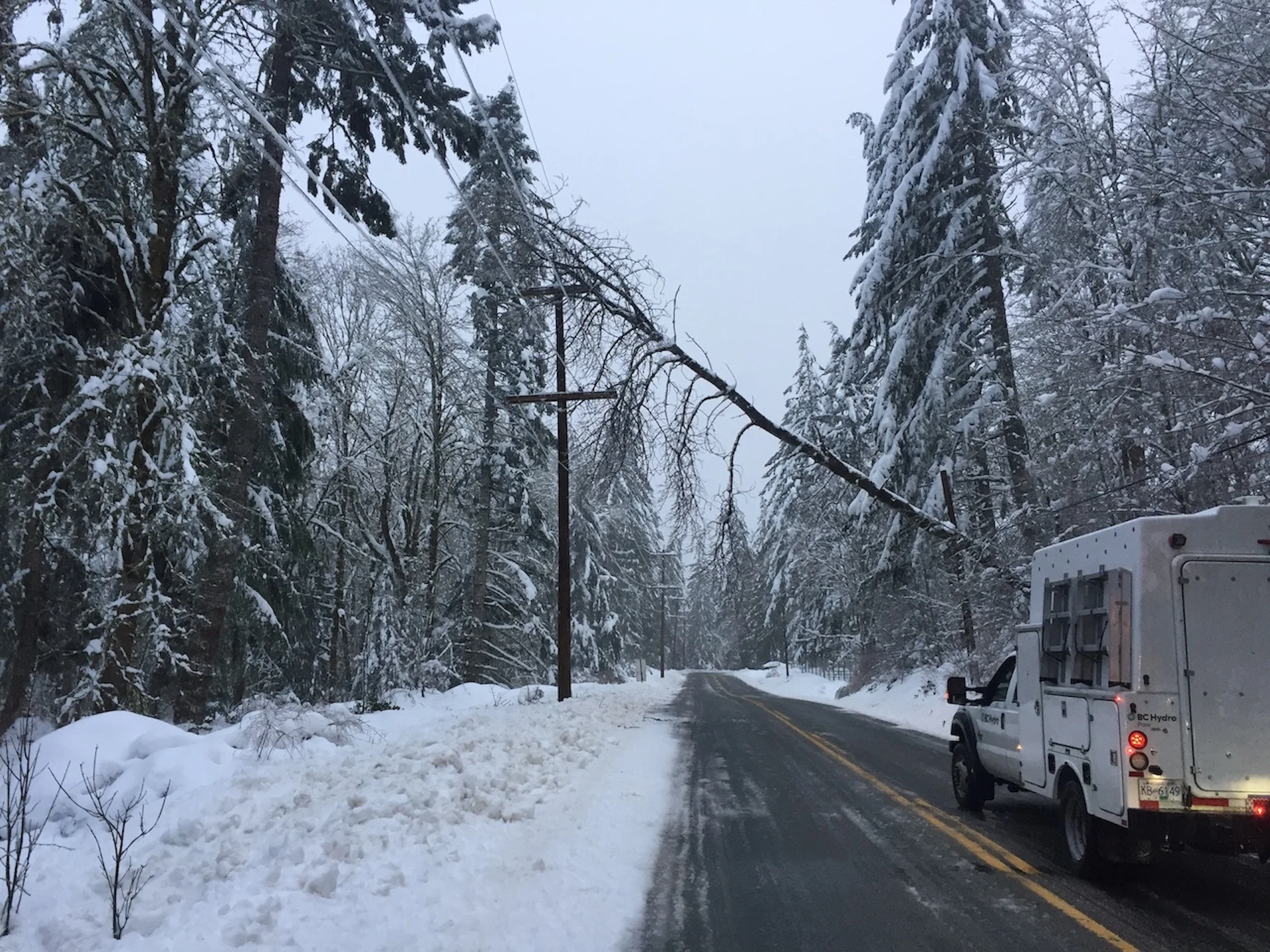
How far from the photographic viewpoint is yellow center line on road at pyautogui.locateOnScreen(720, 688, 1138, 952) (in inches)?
228

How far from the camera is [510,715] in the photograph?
15594 mm

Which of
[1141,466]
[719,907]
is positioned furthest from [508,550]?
[719,907]

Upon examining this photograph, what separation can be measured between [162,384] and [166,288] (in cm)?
196

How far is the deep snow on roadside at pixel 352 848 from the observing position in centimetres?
518

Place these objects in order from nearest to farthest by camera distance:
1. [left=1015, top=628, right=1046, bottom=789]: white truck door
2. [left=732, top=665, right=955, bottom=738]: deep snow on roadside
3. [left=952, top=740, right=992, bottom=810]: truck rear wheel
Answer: [left=1015, top=628, right=1046, bottom=789]: white truck door < [left=952, top=740, right=992, bottom=810]: truck rear wheel < [left=732, top=665, right=955, bottom=738]: deep snow on roadside

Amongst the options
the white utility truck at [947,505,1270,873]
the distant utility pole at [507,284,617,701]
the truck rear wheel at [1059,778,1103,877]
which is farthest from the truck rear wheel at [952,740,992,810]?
the distant utility pole at [507,284,617,701]

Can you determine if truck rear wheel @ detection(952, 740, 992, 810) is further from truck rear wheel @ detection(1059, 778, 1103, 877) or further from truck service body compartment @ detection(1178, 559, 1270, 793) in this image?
truck service body compartment @ detection(1178, 559, 1270, 793)

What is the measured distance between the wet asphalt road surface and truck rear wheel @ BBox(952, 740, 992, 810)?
0.58 ft

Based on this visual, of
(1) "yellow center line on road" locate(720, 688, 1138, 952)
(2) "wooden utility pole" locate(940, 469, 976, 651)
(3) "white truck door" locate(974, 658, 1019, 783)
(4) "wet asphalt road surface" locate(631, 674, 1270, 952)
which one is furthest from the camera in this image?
(2) "wooden utility pole" locate(940, 469, 976, 651)

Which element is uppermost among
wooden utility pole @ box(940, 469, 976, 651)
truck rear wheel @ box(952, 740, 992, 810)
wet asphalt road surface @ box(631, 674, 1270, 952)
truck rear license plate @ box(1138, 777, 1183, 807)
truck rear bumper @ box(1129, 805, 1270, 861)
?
wooden utility pole @ box(940, 469, 976, 651)

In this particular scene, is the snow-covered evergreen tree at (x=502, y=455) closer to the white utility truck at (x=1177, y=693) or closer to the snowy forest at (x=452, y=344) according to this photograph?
the snowy forest at (x=452, y=344)

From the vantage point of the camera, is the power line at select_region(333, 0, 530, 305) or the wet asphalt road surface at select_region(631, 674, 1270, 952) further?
the power line at select_region(333, 0, 530, 305)

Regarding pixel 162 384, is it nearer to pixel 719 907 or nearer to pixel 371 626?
pixel 719 907

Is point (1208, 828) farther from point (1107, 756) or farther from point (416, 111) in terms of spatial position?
point (416, 111)
